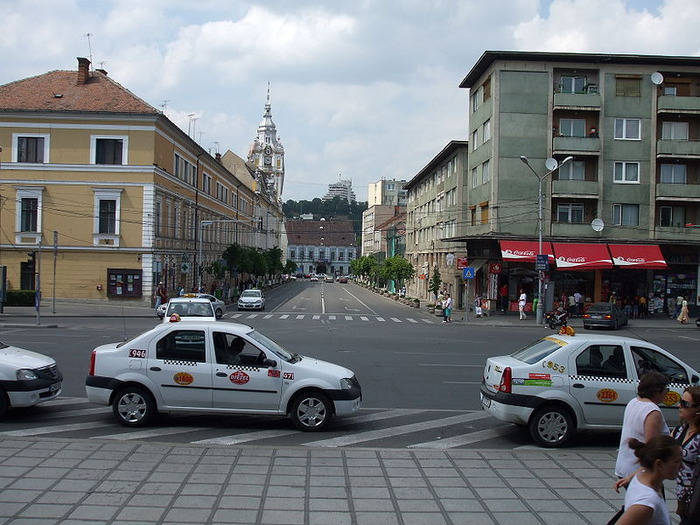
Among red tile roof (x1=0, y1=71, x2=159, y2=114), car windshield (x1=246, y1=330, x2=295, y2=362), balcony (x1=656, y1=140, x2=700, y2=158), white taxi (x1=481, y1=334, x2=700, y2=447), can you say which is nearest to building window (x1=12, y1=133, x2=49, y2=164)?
red tile roof (x1=0, y1=71, x2=159, y2=114)

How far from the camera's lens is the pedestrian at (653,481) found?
392 cm

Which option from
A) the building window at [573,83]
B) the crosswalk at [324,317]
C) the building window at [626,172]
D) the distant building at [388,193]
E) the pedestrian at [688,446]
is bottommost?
the crosswalk at [324,317]

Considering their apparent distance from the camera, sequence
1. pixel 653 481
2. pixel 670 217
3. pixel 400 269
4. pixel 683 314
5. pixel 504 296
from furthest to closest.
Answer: pixel 400 269, pixel 504 296, pixel 670 217, pixel 683 314, pixel 653 481

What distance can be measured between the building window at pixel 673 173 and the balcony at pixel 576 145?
4.78 m

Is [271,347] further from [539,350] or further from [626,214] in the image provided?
[626,214]

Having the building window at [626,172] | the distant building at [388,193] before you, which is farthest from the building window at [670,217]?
the distant building at [388,193]

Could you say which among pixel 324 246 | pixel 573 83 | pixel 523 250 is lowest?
pixel 523 250

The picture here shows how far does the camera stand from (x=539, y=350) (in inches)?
417

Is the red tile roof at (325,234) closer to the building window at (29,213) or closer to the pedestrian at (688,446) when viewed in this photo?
the building window at (29,213)

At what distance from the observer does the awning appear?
41.5m

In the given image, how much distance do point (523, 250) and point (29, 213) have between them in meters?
31.9

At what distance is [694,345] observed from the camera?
93.6 feet

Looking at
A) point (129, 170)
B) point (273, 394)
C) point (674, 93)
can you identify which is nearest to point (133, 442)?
point (273, 394)

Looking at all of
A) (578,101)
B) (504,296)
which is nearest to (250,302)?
(504,296)
